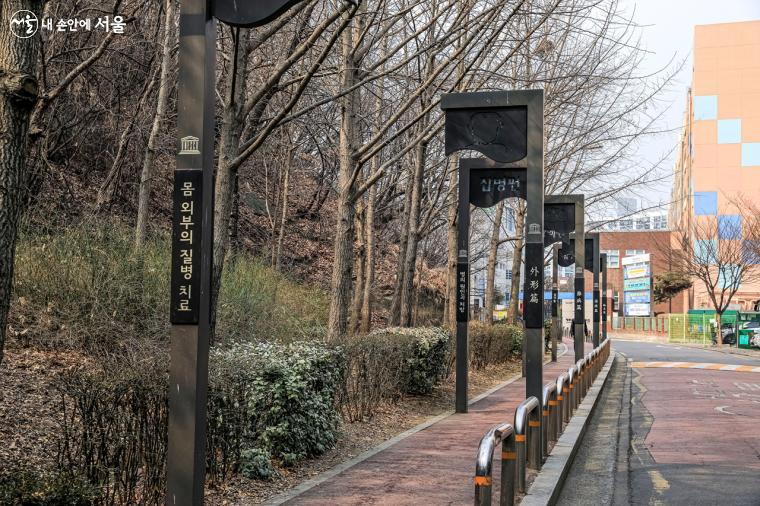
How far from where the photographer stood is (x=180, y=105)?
15.9ft

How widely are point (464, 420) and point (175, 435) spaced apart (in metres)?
8.71

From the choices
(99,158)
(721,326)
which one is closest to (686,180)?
(721,326)

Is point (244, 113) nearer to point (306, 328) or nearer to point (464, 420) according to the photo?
point (464, 420)

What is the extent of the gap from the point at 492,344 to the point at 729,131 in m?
58.8

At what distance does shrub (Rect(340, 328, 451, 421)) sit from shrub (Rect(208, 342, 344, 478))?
4.66ft

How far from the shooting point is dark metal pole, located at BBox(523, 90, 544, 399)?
9641 millimetres

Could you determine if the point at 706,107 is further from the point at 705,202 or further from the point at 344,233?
the point at 344,233

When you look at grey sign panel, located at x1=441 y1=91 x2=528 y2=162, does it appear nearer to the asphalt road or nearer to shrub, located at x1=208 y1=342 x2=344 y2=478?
shrub, located at x1=208 y1=342 x2=344 y2=478

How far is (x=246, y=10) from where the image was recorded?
4.96 metres

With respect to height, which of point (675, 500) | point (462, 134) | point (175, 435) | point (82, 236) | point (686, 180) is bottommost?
point (675, 500)

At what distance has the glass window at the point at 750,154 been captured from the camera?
7312 cm

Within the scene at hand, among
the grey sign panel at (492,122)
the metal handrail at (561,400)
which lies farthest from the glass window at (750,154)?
the grey sign panel at (492,122)

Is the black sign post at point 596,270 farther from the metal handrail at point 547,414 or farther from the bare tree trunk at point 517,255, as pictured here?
the metal handrail at point 547,414

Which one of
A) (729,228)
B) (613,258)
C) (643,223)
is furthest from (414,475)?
(613,258)
